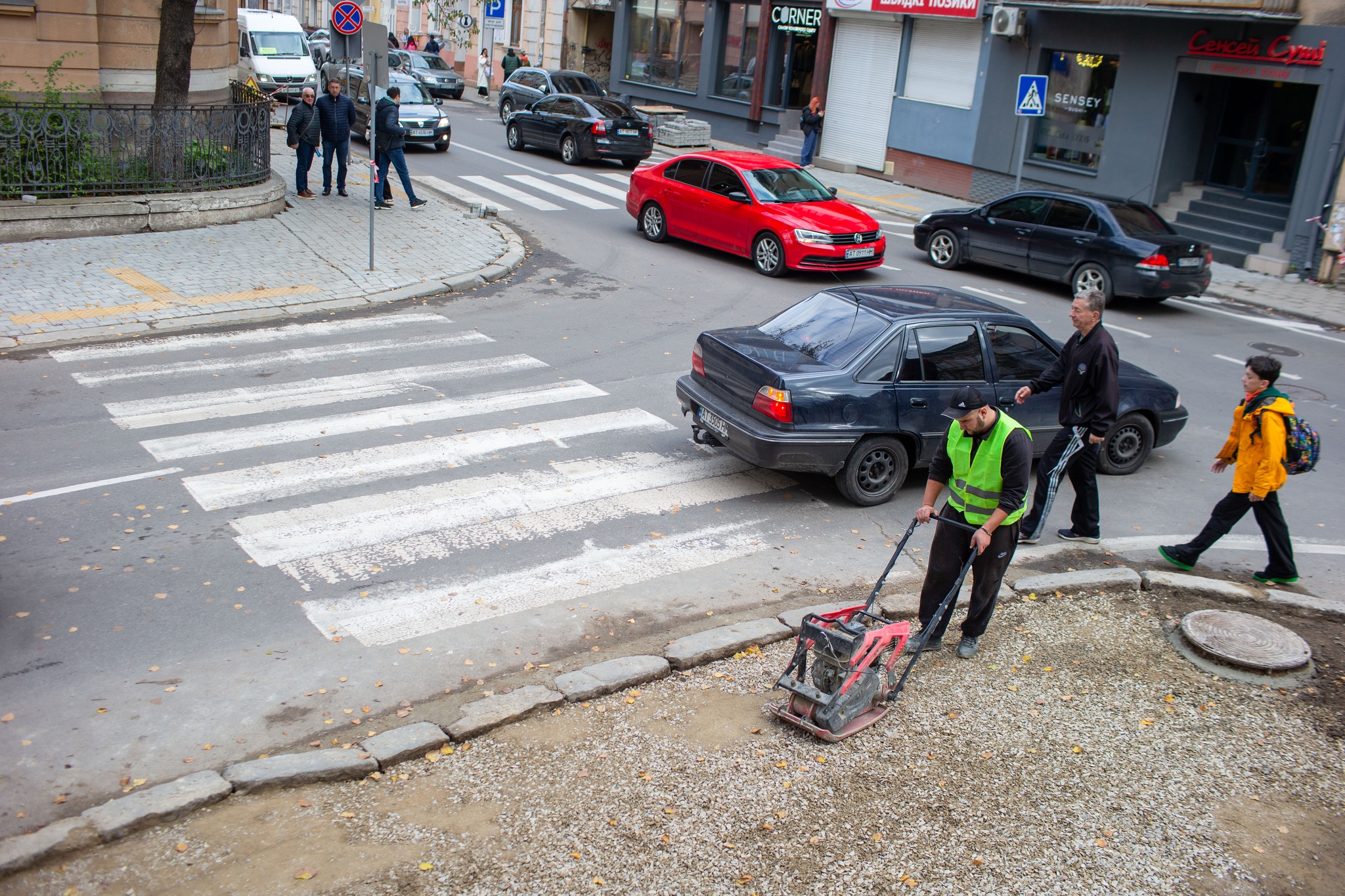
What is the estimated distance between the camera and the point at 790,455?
8359 millimetres

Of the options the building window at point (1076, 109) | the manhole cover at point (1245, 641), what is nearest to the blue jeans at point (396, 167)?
the building window at point (1076, 109)

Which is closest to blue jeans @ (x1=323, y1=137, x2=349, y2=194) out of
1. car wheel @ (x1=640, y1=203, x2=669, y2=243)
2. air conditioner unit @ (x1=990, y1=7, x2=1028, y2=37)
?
car wheel @ (x1=640, y1=203, x2=669, y2=243)

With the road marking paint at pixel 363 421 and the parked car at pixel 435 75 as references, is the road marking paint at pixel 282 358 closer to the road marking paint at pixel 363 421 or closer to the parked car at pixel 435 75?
the road marking paint at pixel 363 421

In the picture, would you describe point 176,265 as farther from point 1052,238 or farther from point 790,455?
point 1052,238

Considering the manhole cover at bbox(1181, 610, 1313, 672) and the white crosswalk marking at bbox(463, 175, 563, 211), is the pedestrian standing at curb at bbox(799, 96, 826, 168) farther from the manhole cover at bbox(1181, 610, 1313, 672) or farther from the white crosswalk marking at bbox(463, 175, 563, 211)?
the manhole cover at bbox(1181, 610, 1313, 672)

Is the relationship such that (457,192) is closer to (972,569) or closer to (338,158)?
(338,158)

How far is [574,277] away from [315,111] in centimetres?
561

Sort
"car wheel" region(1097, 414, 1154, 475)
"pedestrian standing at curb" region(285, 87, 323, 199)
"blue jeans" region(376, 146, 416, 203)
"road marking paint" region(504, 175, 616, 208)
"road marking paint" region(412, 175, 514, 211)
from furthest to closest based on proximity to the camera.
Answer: "road marking paint" region(504, 175, 616, 208)
"road marking paint" region(412, 175, 514, 211)
"blue jeans" region(376, 146, 416, 203)
"pedestrian standing at curb" region(285, 87, 323, 199)
"car wheel" region(1097, 414, 1154, 475)

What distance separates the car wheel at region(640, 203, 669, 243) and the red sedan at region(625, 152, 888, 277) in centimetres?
2

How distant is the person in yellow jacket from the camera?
7.40 m

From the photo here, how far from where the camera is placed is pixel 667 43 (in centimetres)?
3562

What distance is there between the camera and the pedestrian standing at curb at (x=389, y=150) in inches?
707

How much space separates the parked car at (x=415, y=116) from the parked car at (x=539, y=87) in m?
4.00

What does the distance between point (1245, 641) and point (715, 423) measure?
410cm
